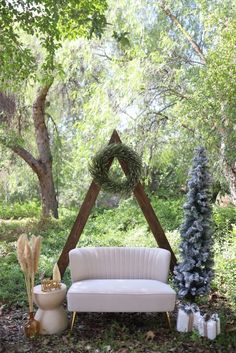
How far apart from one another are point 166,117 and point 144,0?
6.64 ft

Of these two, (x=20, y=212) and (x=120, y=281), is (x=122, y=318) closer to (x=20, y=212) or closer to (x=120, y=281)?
(x=120, y=281)

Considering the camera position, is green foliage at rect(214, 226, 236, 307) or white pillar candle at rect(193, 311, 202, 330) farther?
green foliage at rect(214, 226, 236, 307)

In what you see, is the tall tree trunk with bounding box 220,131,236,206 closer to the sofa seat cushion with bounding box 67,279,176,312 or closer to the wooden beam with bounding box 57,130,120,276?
the wooden beam with bounding box 57,130,120,276

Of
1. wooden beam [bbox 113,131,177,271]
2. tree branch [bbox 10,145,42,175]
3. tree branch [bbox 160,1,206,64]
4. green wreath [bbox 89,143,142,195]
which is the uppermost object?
tree branch [bbox 160,1,206,64]

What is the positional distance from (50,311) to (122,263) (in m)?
0.80

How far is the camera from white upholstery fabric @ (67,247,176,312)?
119 inches

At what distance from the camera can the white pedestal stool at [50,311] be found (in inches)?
120

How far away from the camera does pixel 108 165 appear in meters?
3.83

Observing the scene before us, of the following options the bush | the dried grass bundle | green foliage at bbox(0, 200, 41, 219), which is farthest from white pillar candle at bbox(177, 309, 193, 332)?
green foliage at bbox(0, 200, 41, 219)

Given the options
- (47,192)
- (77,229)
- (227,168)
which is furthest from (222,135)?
(47,192)

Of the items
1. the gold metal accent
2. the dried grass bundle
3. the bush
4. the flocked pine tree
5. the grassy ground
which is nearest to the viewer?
the grassy ground

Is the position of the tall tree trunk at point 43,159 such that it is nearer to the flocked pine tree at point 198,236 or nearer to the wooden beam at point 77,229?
the wooden beam at point 77,229

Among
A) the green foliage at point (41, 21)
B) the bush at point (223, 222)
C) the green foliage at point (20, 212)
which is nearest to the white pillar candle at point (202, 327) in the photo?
the bush at point (223, 222)

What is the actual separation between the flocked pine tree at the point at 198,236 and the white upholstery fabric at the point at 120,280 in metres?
0.19
